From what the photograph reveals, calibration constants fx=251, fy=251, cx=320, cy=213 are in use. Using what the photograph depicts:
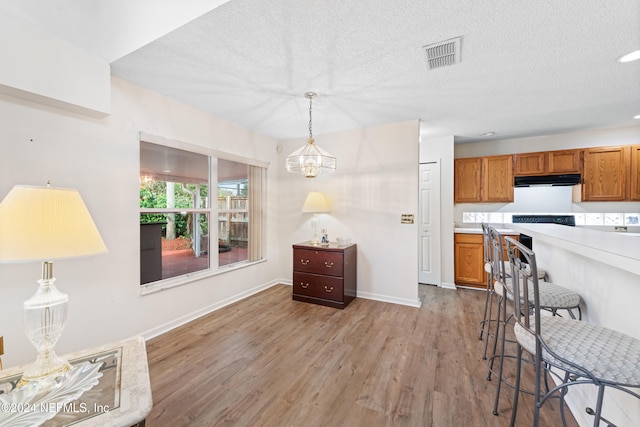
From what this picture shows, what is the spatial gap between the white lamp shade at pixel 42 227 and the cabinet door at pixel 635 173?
6121mm

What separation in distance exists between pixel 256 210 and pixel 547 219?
4845mm

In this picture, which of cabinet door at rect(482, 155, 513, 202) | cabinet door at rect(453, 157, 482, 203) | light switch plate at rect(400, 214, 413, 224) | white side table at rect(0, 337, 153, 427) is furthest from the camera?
cabinet door at rect(453, 157, 482, 203)

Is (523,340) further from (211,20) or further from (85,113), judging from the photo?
(85,113)

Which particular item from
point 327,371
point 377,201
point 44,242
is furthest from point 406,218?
point 44,242

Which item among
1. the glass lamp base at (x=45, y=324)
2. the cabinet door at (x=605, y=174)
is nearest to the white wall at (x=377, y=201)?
the cabinet door at (x=605, y=174)

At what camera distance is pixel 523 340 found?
4.03 feet

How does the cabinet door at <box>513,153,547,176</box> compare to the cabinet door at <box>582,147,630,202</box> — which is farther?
the cabinet door at <box>513,153,547,176</box>

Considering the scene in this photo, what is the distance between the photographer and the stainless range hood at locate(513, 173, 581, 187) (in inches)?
153

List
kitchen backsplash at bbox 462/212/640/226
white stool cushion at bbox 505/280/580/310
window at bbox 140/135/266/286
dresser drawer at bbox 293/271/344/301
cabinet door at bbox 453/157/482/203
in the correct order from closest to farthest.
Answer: white stool cushion at bbox 505/280/580/310, window at bbox 140/135/266/286, dresser drawer at bbox 293/271/344/301, kitchen backsplash at bbox 462/212/640/226, cabinet door at bbox 453/157/482/203

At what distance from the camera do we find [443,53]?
78.5 inches

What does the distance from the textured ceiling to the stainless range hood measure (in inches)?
34.3

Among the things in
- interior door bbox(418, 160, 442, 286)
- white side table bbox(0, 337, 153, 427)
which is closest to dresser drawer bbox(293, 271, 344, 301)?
interior door bbox(418, 160, 442, 286)

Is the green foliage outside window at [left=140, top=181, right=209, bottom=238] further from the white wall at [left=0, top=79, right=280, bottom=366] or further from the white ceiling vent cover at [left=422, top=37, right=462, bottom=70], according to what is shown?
the white ceiling vent cover at [left=422, top=37, right=462, bottom=70]

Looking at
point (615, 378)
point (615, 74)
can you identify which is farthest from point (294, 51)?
point (615, 74)
